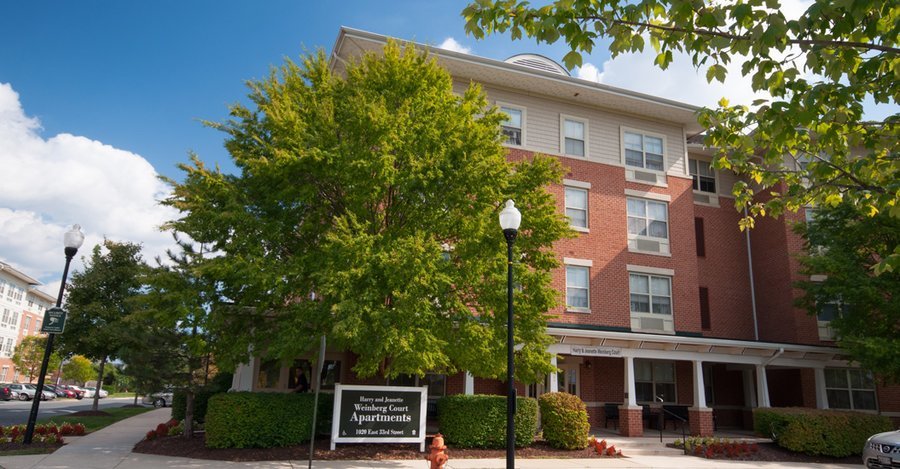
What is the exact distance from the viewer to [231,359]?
1356 cm

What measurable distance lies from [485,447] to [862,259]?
14.7 metres

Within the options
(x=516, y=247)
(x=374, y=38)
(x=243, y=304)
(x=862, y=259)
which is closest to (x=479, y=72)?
(x=374, y=38)

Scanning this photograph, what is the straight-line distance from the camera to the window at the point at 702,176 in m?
27.1

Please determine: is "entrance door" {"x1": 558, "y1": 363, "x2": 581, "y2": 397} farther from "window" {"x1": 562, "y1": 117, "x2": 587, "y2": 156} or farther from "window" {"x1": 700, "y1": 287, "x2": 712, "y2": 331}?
"window" {"x1": 562, "y1": 117, "x2": 587, "y2": 156}

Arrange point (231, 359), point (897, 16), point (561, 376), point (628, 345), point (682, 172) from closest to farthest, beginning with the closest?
point (897, 16), point (231, 359), point (628, 345), point (561, 376), point (682, 172)

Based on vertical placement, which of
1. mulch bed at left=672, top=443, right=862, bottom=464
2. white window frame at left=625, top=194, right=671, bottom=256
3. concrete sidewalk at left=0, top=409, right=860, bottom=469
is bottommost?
concrete sidewalk at left=0, top=409, right=860, bottom=469

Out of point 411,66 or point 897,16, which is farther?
point 411,66

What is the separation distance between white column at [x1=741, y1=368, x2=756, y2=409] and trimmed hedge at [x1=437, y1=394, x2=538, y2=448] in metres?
13.5

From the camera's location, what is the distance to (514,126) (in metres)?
22.7

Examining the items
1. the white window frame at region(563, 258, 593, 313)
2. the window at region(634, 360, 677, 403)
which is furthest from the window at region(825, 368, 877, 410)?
the white window frame at region(563, 258, 593, 313)

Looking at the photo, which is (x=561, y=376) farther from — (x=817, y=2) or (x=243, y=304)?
(x=817, y=2)

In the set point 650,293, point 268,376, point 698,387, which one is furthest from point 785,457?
point 268,376

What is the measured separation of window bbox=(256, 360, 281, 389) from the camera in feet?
63.8

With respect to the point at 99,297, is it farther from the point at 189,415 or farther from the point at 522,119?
the point at 522,119
